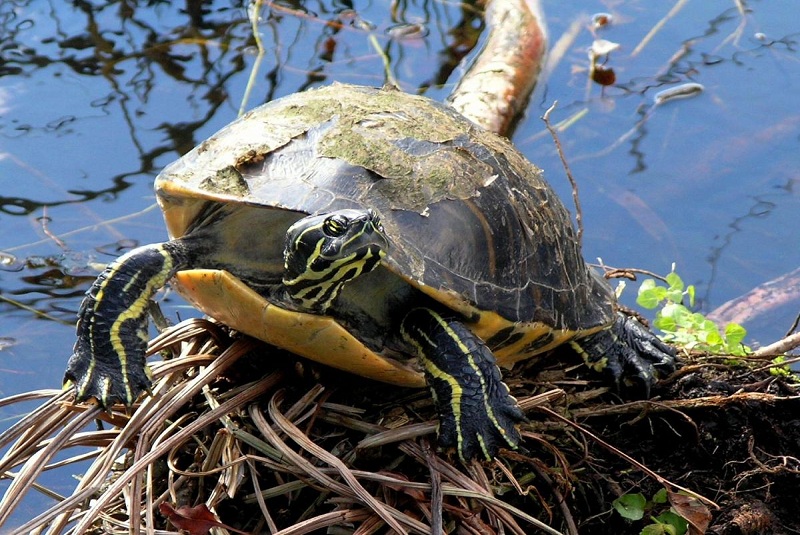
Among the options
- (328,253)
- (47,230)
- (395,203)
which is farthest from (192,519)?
(47,230)

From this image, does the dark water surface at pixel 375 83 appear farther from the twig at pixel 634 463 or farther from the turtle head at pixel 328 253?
the twig at pixel 634 463

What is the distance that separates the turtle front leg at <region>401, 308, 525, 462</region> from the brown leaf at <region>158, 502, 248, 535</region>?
0.64m

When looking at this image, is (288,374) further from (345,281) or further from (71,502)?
(71,502)

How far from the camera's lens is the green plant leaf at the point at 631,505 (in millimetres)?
2617

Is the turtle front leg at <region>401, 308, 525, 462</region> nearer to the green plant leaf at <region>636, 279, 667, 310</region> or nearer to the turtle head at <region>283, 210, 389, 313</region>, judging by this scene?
the turtle head at <region>283, 210, 389, 313</region>

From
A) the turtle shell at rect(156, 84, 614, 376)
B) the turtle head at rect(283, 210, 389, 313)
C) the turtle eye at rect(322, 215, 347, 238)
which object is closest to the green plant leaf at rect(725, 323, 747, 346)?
→ the turtle shell at rect(156, 84, 614, 376)

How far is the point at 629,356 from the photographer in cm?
302

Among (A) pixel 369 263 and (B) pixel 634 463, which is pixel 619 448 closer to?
(B) pixel 634 463

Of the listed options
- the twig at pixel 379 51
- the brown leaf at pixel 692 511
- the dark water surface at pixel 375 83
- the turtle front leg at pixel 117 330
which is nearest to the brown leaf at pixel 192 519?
the turtle front leg at pixel 117 330

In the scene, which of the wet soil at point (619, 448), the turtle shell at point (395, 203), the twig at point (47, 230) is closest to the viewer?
the wet soil at point (619, 448)

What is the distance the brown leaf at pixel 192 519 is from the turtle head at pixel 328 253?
62 cm

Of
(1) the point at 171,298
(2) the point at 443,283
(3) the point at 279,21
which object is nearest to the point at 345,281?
(2) the point at 443,283

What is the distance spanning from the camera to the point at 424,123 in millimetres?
2947

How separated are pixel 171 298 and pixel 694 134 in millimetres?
3650
